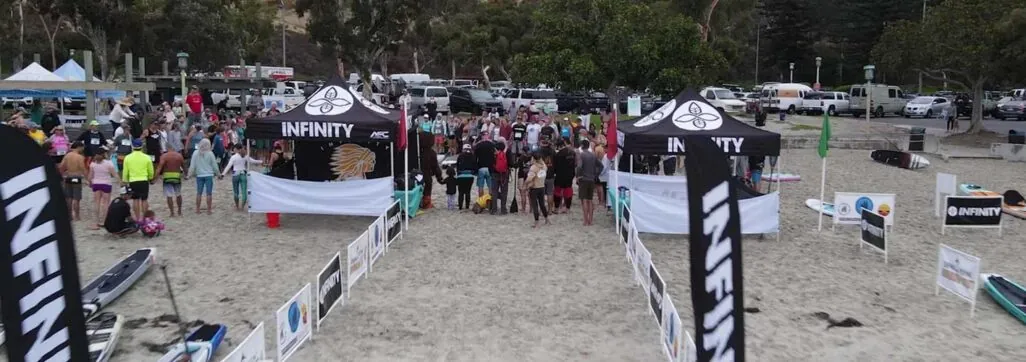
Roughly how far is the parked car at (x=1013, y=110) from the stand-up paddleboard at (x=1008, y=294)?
40.6 meters

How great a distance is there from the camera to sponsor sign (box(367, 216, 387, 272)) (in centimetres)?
1164

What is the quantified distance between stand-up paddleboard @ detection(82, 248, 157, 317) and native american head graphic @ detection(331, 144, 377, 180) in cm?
545

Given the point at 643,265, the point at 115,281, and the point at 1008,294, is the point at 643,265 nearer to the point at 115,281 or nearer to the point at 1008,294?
the point at 1008,294

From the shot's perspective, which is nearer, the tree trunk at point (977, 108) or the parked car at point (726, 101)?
the tree trunk at point (977, 108)

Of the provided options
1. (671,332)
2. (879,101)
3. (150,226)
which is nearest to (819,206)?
(671,332)

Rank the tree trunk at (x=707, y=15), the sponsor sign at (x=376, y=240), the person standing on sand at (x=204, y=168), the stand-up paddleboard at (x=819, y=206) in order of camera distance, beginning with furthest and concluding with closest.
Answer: the tree trunk at (x=707, y=15) < the stand-up paddleboard at (x=819, y=206) < the person standing on sand at (x=204, y=168) < the sponsor sign at (x=376, y=240)

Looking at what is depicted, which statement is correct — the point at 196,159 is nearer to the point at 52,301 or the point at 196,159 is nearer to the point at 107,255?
the point at 107,255

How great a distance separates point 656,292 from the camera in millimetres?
8930

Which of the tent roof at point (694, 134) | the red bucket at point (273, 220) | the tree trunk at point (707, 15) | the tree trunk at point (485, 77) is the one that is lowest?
the red bucket at point (273, 220)

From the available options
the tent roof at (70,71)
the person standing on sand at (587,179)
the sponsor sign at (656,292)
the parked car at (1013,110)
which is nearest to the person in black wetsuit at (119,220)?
the person standing on sand at (587,179)

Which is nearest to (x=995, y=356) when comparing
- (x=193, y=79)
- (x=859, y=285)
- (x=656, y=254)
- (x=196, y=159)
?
(x=859, y=285)

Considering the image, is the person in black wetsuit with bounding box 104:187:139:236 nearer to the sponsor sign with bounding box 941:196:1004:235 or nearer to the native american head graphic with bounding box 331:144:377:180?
the native american head graphic with bounding box 331:144:377:180

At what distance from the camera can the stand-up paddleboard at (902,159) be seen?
2506 cm

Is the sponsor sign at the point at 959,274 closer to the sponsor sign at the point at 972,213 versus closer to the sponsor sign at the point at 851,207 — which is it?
the sponsor sign at the point at 851,207
